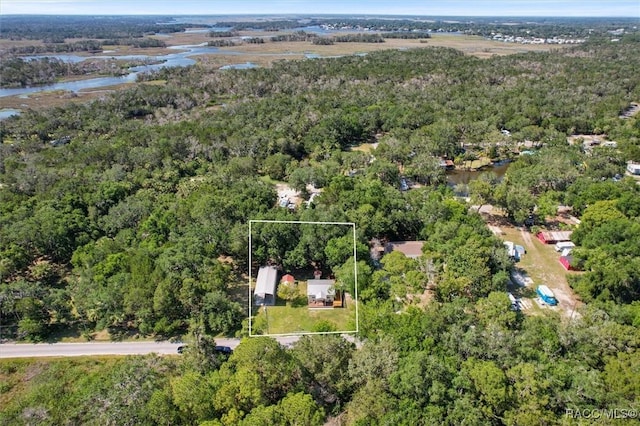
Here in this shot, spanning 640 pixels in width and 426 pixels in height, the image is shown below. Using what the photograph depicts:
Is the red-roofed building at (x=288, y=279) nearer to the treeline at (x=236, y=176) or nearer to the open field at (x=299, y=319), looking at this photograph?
the open field at (x=299, y=319)

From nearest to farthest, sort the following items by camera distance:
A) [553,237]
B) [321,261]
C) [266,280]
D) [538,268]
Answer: [266,280] → [321,261] → [538,268] → [553,237]

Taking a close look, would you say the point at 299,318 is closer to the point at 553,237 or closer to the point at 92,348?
the point at 92,348

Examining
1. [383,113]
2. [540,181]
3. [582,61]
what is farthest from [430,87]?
[582,61]

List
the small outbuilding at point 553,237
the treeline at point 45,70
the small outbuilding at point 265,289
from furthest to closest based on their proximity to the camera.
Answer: the treeline at point 45,70
the small outbuilding at point 553,237
the small outbuilding at point 265,289

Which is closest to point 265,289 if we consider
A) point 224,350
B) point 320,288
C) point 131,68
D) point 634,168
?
point 320,288

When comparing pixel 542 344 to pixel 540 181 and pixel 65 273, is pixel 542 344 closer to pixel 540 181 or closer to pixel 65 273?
pixel 540 181

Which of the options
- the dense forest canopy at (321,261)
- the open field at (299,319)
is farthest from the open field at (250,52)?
the open field at (299,319)
